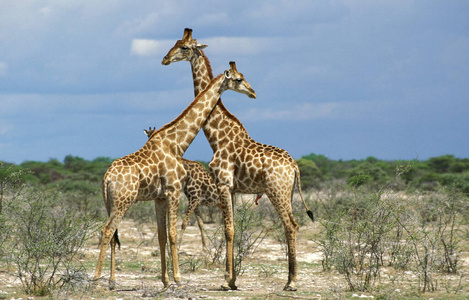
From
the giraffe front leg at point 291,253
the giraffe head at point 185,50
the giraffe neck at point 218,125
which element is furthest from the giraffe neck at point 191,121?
the giraffe front leg at point 291,253

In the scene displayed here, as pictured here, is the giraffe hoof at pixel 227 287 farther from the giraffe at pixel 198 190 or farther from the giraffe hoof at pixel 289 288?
the giraffe at pixel 198 190

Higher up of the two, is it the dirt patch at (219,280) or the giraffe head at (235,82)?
the giraffe head at (235,82)

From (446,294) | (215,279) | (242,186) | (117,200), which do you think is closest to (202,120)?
(242,186)

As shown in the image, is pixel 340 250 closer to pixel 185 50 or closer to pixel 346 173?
pixel 185 50

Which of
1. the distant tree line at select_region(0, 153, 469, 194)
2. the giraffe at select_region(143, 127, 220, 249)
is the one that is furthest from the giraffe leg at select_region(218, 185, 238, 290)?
the distant tree line at select_region(0, 153, 469, 194)

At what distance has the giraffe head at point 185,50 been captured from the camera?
9844mm

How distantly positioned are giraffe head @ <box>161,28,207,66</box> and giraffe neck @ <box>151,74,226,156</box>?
82 centimetres

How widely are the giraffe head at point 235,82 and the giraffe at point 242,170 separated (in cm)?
41

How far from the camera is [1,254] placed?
11.3 metres

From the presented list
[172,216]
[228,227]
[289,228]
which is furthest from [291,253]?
[172,216]

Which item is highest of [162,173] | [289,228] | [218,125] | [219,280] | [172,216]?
[218,125]

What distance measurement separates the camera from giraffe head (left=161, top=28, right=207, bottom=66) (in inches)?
388

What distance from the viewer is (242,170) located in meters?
9.31

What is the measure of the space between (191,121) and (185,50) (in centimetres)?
140
